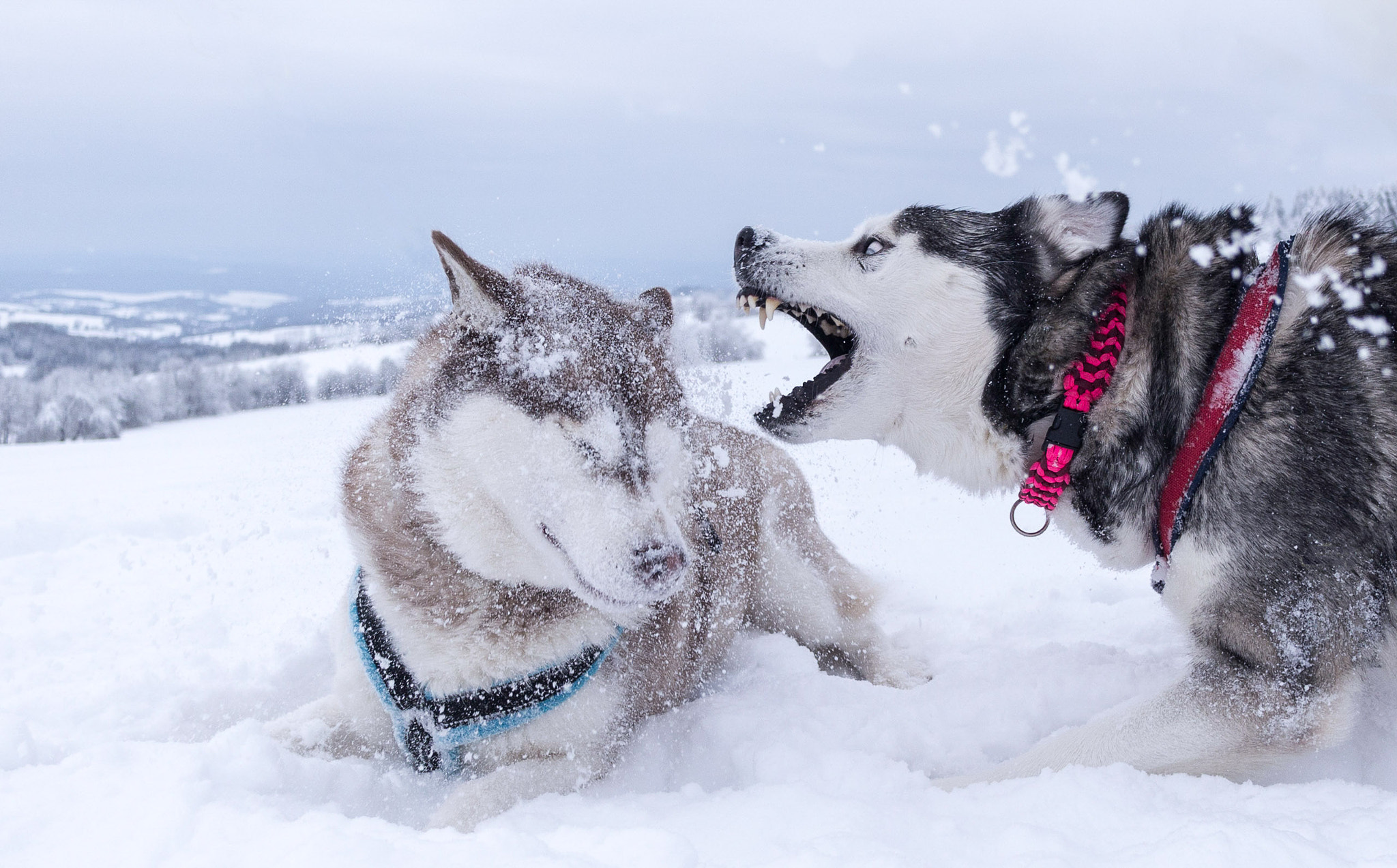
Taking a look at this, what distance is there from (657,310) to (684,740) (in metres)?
1.45

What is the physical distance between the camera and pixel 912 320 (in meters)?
2.64

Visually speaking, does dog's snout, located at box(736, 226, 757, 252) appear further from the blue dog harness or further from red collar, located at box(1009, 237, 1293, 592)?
the blue dog harness

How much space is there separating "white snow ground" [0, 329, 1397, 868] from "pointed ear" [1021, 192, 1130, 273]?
0.94 metres

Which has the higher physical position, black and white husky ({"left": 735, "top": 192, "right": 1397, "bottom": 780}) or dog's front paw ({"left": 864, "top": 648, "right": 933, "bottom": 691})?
black and white husky ({"left": 735, "top": 192, "right": 1397, "bottom": 780})

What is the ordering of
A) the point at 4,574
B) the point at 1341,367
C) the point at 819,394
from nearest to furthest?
the point at 1341,367 → the point at 819,394 → the point at 4,574

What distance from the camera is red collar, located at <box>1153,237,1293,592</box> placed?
2.22 m

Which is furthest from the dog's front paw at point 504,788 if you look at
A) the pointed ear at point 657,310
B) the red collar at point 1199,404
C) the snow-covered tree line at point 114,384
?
the snow-covered tree line at point 114,384

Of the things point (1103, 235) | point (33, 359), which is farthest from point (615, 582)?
point (33, 359)

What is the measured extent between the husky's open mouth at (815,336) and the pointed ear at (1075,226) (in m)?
0.66

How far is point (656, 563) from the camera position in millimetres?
1999

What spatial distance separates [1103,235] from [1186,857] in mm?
1738

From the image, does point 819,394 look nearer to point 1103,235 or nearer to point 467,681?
point 1103,235

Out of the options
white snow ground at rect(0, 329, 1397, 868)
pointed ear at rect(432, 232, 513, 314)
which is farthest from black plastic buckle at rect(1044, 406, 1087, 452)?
pointed ear at rect(432, 232, 513, 314)

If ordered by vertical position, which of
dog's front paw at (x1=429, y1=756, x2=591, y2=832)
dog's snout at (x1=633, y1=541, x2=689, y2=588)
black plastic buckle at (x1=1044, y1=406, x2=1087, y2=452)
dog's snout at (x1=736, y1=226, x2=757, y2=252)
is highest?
dog's snout at (x1=736, y1=226, x2=757, y2=252)
